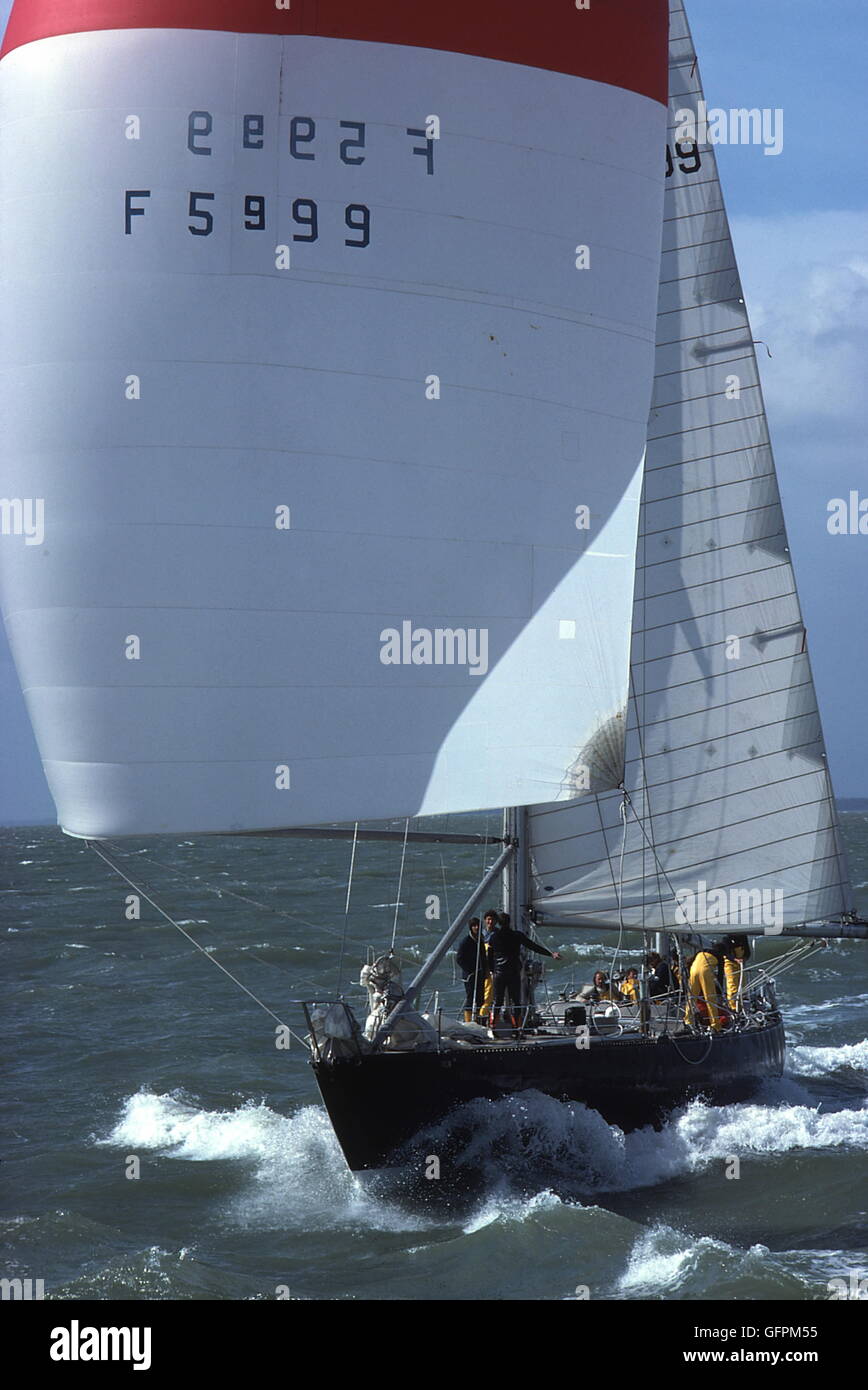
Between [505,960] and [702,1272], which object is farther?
[505,960]

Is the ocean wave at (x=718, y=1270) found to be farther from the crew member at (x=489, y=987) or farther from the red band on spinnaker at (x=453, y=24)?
the red band on spinnaker at (x=453, y=24)

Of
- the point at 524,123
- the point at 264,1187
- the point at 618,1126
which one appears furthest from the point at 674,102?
the point at 264,1187

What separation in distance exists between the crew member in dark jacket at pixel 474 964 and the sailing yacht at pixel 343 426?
479mm

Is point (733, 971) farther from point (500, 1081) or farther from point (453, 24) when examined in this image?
point (453, 24)

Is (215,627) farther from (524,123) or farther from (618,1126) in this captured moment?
(618,1126)

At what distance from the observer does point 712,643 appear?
15656mm

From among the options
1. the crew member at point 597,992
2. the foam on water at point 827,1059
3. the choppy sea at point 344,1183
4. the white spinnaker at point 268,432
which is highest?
the white spinnaker at point 268,432

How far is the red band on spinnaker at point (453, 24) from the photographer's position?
11.3 m

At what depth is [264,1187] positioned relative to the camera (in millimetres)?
13609

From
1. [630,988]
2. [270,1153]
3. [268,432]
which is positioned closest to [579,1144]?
[630,988]

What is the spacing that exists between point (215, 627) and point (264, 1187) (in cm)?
540

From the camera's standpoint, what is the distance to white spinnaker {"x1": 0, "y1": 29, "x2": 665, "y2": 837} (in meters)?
11.1

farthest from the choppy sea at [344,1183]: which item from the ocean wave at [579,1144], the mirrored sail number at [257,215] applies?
the mirrored sail number at [257,215]

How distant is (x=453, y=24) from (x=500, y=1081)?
27.1ft
